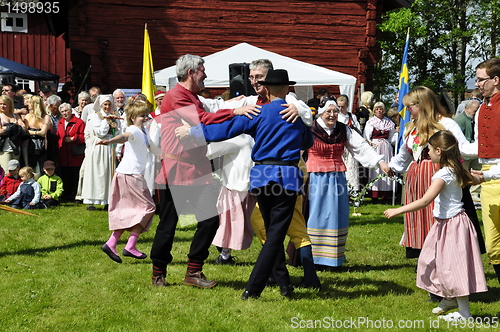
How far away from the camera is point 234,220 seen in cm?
702

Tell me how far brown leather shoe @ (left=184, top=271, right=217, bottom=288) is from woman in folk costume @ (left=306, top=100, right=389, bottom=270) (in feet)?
4.49

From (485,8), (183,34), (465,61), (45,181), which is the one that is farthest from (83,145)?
(465,61)

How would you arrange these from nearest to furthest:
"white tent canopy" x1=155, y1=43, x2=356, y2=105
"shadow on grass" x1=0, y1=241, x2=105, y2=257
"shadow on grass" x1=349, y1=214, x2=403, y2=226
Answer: "shadow on grass" x1=0, y1=241, x2=105, y2=257 < "shadow on grass" x1=349, y1=214, x2=403, y2=226 < "white tent canopy" x1=155, y1=43, x2=356, y2=105

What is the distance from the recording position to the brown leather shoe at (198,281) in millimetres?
5863

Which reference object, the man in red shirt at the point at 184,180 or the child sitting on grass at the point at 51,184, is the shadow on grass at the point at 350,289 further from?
the child sitting on grass at the point at 51,184

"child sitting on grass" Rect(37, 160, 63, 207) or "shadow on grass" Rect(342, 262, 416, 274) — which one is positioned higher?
"child sitting on grass" Rect(37, 160, 63, 207)

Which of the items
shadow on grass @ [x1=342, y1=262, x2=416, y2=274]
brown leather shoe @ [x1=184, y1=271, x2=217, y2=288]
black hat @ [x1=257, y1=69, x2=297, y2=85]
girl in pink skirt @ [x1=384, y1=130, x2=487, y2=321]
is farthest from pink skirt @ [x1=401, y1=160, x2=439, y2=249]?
brown leather shoe @ [x1=184, y1=271, x2=217, y2=288]

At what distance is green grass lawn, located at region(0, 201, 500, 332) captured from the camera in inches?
191

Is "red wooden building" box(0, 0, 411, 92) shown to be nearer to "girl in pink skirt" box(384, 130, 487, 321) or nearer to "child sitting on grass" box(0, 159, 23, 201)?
"child sitting on grass" box(0, 159, 23, 201)

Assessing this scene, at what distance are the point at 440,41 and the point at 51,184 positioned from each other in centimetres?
2920

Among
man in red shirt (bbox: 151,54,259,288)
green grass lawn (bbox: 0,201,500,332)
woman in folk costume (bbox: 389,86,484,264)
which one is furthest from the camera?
woman in folk costume (bbox: 389,86,484,264)

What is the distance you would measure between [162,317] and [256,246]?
314 cm

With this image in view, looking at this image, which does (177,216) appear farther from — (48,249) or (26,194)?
(26,194)

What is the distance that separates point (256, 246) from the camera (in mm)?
8000
